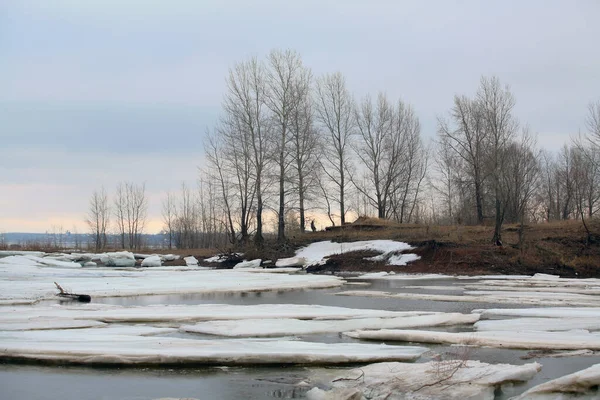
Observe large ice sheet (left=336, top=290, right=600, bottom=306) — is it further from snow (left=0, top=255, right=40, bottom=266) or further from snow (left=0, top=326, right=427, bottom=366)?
snow (left=0, top=255, right=40, bottom=266)

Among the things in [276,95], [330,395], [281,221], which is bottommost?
[330,395]

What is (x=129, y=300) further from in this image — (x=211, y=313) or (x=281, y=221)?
(x=281, y=221)

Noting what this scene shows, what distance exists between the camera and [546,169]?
65250 millimetres

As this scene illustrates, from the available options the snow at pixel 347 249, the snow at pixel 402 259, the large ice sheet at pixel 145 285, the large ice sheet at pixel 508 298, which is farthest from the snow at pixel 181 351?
the snow at pixel 347 249

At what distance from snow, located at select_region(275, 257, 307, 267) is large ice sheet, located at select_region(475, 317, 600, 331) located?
78.2 feet

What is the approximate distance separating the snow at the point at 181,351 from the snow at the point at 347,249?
2319 cm

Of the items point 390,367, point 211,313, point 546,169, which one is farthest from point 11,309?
point 546,169

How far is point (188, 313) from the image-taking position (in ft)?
47.4

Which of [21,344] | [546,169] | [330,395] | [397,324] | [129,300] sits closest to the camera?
[330,395]

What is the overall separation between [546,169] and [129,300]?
5766 cm

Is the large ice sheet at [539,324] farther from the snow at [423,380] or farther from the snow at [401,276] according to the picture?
the snow at [401,276]

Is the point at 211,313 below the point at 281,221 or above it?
below

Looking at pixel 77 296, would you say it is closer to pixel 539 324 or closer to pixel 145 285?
pixel 145 285

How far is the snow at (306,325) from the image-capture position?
11.7 metres
